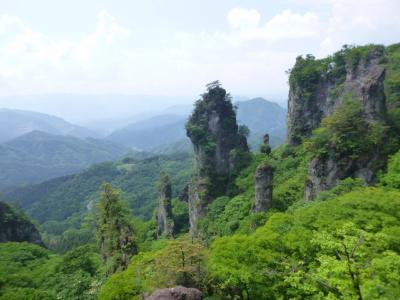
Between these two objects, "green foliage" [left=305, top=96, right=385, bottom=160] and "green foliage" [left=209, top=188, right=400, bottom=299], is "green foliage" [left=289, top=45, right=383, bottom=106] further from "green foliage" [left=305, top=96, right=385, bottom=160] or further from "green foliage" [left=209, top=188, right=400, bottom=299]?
"green foliage" [left=209, top=188, right=400, bottom=299]

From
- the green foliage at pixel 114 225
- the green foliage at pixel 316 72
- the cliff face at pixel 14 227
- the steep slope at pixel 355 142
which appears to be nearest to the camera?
the steep slope at pixel 355 142

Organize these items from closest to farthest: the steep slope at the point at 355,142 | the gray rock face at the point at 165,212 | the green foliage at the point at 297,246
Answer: the green foliage at the point at 297,246, the steep slope at the point at 355,142, the gray rock face at the point at 165,212

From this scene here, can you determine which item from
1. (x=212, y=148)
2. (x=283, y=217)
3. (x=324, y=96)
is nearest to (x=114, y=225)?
(x=212, y=148)

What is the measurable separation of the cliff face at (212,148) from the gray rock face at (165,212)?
589 cm

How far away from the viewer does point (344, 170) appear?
38.8m

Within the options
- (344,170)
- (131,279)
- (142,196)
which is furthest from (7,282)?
(142,196)

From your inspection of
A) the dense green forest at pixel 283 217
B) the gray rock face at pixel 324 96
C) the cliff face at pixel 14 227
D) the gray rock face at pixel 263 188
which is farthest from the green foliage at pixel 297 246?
the cliff face at pixel 14 227

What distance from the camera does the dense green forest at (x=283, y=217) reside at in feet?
64.0

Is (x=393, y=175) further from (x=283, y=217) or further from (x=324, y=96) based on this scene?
(x=324, y=96)

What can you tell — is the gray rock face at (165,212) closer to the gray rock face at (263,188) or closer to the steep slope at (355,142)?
the gray rock face at (263,188)

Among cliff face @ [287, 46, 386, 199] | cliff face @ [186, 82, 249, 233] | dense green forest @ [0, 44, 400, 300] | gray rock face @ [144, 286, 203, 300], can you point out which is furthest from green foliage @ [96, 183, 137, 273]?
gray rock face @ [144, 286, 203, 300]

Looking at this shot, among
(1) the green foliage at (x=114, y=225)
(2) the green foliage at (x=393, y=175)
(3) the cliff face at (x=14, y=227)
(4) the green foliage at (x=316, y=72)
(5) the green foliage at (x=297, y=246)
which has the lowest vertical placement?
(3) the cliff face at (x=14, y=227)

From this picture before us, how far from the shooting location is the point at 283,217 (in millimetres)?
28875

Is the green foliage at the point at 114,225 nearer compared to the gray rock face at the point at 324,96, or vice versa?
the green foliage at the point at 114,225
